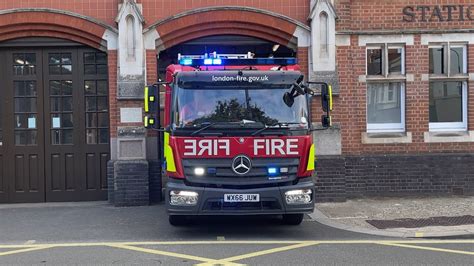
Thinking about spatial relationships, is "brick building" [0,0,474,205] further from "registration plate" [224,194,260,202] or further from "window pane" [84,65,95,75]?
"registration plate" [224,194,260,202]

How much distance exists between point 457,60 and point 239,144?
7.05 meters

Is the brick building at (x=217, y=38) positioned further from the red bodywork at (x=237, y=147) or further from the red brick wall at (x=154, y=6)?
the red bodywork at (x=237, y=147)

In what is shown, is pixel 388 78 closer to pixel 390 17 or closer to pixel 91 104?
pixel 390 17

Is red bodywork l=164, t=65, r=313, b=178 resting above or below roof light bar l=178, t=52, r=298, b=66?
below

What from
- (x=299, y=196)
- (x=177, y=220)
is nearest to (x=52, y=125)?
(x=177, y=220)

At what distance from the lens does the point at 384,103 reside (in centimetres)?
1212

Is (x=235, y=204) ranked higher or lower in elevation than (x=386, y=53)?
lower

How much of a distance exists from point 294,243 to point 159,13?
21.1 feet

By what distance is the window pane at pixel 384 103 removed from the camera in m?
12.1

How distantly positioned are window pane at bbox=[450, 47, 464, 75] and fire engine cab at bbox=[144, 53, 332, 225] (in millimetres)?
5653

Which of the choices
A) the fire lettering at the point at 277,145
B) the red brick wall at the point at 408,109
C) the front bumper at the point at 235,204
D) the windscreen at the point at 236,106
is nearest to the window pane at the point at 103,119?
the windscreen at the point at 236,106

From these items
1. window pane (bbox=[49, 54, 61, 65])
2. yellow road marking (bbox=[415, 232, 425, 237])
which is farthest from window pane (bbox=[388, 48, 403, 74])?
window pane (bbox=[49, 54, 61, 65])

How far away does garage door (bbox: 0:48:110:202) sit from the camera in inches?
470

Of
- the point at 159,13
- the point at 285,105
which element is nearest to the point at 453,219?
the point at 285,105
